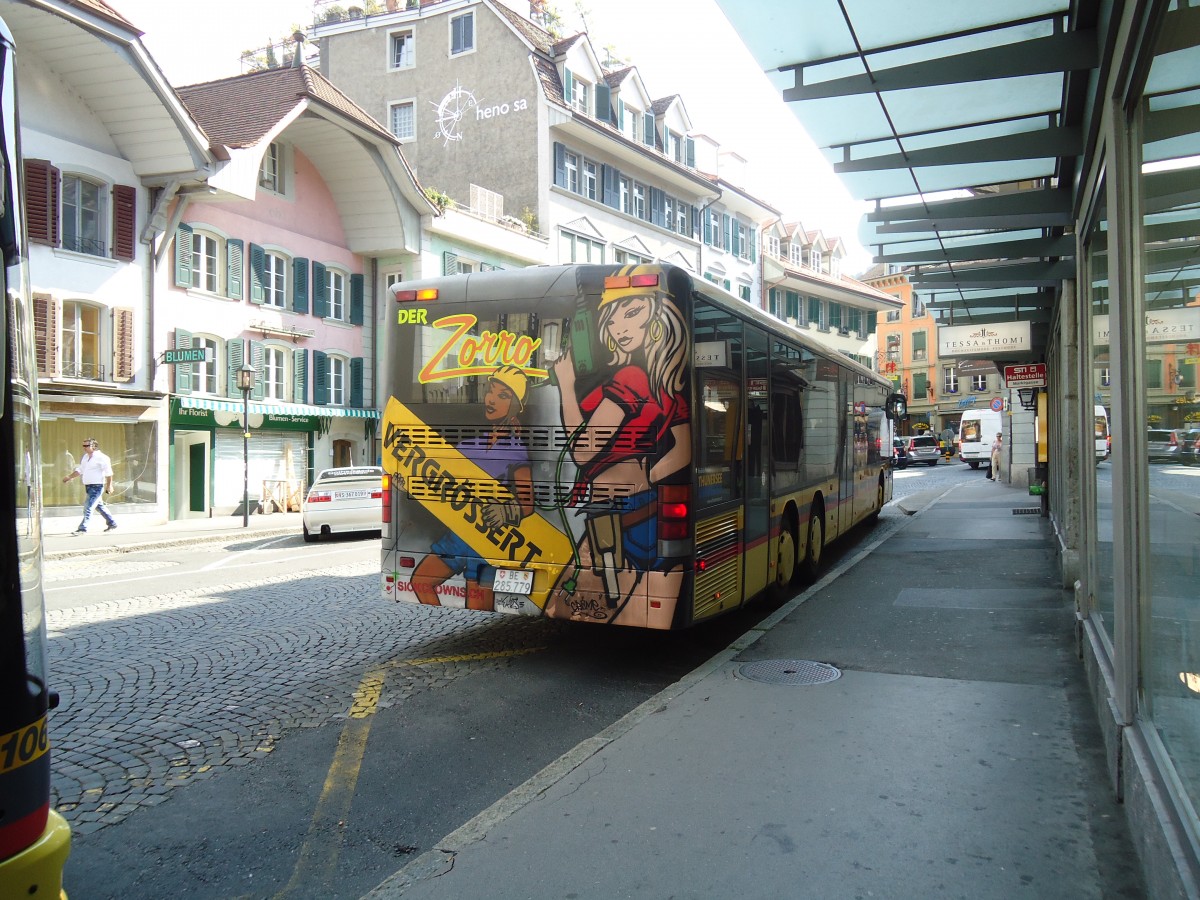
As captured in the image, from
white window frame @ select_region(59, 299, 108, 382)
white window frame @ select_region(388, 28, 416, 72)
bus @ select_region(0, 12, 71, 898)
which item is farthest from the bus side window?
white window frame @ select_region(388, 28, 416, 72)

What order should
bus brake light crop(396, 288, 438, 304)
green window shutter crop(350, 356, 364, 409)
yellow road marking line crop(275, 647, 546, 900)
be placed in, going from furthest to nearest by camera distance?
green window shutter crop(350, 356, 364, 409), bus brake light crop(396, 288, 438, 304), yellow road marking line crop(275, 647, 546, 900)

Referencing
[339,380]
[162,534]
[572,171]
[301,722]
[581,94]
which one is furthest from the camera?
[581,94]

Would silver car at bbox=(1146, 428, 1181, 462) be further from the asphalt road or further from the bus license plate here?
the bus license plate

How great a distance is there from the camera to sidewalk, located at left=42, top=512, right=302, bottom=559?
16.7 metres

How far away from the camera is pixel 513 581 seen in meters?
6.80

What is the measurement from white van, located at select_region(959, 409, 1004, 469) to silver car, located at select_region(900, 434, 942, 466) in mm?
4531

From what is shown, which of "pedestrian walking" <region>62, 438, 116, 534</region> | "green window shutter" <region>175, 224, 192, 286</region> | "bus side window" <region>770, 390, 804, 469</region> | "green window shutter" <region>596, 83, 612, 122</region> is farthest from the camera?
"green window shutter" <region>596, 83, 612, 122</region>

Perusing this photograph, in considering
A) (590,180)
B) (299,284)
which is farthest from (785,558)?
(590,180)

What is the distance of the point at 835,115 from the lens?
21.8 ft

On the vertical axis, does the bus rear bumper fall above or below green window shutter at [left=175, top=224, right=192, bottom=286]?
below

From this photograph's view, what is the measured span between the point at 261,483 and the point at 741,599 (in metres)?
20.5

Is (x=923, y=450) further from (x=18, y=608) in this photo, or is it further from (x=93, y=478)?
(x=18, y=608)

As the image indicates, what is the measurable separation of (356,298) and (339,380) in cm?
261

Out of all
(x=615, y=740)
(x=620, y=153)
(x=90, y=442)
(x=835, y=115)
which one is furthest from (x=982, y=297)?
(x=620, y=153)
